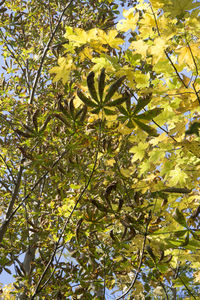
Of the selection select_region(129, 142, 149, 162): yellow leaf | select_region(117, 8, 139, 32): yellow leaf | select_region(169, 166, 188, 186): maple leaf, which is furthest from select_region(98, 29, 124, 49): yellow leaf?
select_region(169, 166, 188, 186): maple leaf

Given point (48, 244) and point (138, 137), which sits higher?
point (138, 137)

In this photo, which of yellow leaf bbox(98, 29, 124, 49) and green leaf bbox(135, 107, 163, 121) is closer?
green leaf bbox(135, 107, 163, 121)

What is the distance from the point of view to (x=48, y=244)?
2.46m

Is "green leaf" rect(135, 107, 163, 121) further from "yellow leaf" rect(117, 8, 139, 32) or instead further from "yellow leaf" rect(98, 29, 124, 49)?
"yellow leaf" rect(117, 8, 139, 32)

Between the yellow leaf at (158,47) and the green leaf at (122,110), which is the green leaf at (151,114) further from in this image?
the yellow leaf at (158,47)

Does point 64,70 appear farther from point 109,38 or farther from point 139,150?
point 139,150

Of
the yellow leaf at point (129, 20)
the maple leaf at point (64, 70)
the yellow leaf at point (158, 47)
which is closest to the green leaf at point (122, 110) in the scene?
the yellow leaf at point (158, 47)

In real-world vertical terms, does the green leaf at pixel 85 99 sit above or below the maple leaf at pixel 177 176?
above

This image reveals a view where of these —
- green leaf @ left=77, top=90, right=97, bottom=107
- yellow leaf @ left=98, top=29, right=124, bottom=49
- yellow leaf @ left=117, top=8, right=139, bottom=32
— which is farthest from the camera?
yellow leaf @ left=117, top=8, right=139, bottom=32

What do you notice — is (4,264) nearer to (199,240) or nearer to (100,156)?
(100,156)

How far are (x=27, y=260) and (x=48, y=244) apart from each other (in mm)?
1599

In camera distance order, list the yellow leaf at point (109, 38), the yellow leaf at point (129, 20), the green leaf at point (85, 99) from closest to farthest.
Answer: the green leaf at point (85, 99) → the yellow leaf at point (109, 38) → the yellow leaf at point (129, 20)

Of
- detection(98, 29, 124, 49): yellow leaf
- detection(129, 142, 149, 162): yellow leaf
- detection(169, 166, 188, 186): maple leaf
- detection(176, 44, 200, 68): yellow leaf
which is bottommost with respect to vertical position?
detection(169, 166, 188, 186): maple leaf

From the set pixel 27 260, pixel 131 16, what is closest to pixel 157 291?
pixel 27 260
